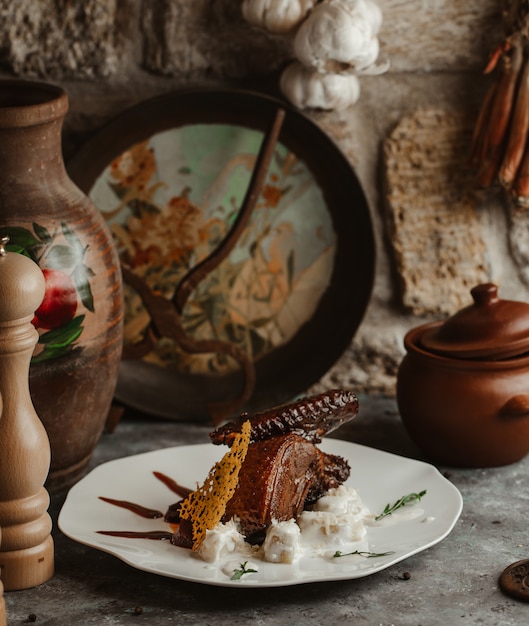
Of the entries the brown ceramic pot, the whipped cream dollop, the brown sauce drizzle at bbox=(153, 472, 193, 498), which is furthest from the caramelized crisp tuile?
the brown ceramic pot

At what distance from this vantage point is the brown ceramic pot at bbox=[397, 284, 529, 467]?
1134 millimetres

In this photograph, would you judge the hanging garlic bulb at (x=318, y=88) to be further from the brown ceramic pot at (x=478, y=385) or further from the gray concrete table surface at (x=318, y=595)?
the gray concrete table surface at (x=318, y=595)

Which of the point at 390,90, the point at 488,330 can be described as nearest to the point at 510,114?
the point at 390,90

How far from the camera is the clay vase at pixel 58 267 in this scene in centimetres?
106

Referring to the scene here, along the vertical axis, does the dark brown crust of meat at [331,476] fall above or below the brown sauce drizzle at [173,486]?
above

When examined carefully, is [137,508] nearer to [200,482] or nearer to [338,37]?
[200,482]

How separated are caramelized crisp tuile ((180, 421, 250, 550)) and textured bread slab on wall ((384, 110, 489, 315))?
0.48 m

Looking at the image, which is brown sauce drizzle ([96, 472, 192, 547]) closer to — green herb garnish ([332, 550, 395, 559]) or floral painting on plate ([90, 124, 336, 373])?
green herb garnish ([332, 550, 395, 559])

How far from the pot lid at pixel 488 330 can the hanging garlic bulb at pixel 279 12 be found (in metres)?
0.38

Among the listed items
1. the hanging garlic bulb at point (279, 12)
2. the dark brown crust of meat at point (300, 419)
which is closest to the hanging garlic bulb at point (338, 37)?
the hanging garlic bulb at point (279, 12)

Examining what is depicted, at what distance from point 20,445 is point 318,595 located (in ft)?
0.95

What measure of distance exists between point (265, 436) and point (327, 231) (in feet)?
1.39

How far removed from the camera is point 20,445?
0.90 metres

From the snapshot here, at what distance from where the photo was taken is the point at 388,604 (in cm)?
91
